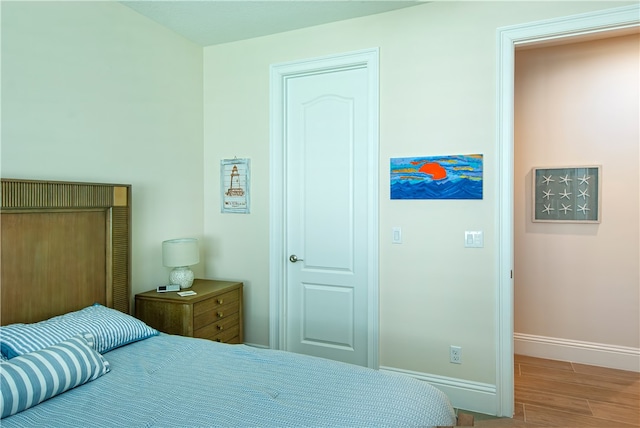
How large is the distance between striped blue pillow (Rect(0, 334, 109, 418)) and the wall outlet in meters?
1.99

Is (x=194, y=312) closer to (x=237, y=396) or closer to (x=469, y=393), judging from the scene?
(x=237, y=396)

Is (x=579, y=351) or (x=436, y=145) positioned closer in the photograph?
(x=436, y=145)

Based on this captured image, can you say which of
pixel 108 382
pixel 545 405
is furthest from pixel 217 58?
pixel 545 405

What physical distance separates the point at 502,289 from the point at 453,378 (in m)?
0.67

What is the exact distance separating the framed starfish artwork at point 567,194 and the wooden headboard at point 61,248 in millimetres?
3185

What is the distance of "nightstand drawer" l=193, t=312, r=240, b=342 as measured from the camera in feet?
9.07

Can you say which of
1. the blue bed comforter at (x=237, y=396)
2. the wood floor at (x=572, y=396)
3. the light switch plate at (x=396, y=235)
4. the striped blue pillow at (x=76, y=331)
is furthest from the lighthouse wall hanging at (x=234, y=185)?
the wood floor at (x=572, y=396)

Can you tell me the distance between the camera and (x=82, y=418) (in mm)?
1425

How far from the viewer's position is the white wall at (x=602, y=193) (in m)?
3.27

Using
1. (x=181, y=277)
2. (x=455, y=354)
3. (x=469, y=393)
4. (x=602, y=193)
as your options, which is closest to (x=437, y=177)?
(x=455, y=354)

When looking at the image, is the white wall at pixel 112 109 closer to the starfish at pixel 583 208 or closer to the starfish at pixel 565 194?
the starfish at pixel 565 194

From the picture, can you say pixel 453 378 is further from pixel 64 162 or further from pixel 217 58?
pixel 217 58

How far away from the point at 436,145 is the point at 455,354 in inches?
53.0

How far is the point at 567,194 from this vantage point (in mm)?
3471
